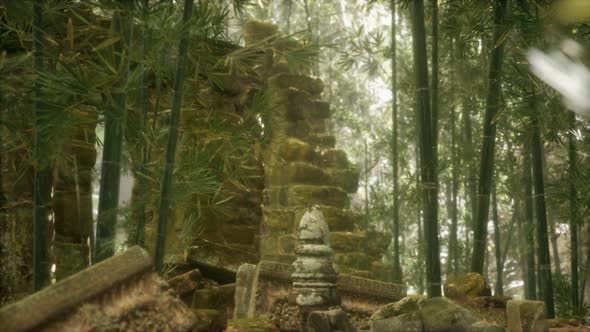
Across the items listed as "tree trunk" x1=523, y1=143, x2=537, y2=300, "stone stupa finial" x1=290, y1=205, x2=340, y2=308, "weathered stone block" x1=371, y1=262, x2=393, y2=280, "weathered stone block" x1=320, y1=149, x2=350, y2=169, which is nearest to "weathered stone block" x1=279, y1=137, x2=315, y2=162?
"weathered stone block" x1=320, y1=149, x2=350, y2=169

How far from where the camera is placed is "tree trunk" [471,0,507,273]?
5.44 m

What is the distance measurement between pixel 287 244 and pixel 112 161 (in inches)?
174

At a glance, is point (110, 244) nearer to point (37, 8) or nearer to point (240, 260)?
point (37, 8)

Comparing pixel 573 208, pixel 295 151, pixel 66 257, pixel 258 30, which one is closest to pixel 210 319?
pixel 66 257

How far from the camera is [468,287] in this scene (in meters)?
5.17

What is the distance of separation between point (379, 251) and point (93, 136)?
13.3 feet

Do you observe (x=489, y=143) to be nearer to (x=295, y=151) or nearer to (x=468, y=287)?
(x=468, y=287)

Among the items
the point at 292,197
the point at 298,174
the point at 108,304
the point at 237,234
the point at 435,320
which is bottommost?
the point at 435,320

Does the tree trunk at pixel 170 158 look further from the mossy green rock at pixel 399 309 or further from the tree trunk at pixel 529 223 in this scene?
the tree trunk at pixel 529 223

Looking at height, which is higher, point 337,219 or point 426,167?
point 426,167

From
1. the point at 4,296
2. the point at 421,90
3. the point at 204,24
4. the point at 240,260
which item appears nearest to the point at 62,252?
the point at 4,296

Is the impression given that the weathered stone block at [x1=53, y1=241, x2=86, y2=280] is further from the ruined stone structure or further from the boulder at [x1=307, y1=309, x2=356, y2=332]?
the ruined stone structure

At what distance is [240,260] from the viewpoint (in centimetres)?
718

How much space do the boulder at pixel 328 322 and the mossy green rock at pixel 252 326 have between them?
1.90 ft
